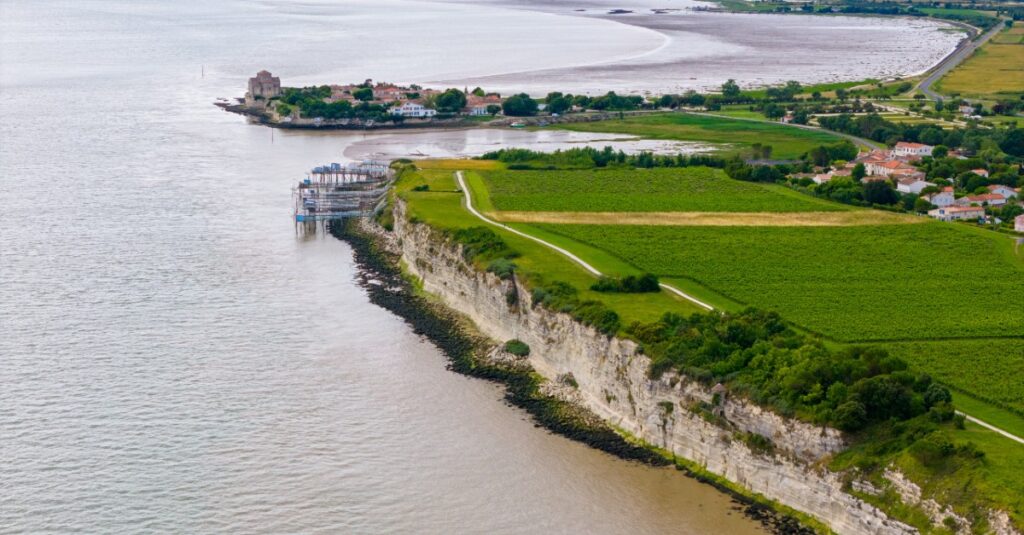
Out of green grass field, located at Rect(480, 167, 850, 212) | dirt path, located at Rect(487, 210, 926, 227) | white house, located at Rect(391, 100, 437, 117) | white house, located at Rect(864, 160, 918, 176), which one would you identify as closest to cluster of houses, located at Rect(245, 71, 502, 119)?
white house, located at Rect(391, 100, 437, 117)

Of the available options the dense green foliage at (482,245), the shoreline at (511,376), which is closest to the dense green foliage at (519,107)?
the shoreline at (511,376)

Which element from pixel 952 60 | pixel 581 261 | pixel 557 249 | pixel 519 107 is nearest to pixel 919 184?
pixel 557 249

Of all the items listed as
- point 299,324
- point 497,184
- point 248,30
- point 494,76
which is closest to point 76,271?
point 299,324

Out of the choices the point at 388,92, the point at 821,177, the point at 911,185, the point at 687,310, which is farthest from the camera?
the point at 388,92

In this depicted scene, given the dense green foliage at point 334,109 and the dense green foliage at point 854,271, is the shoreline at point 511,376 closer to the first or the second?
the dense green foliage at point 854,271

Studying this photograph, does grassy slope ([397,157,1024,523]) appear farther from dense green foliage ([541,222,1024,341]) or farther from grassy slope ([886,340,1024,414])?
dense green foliage ([541,222,1024,341])

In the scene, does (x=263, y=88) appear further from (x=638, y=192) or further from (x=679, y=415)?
(x=679, y=415)
